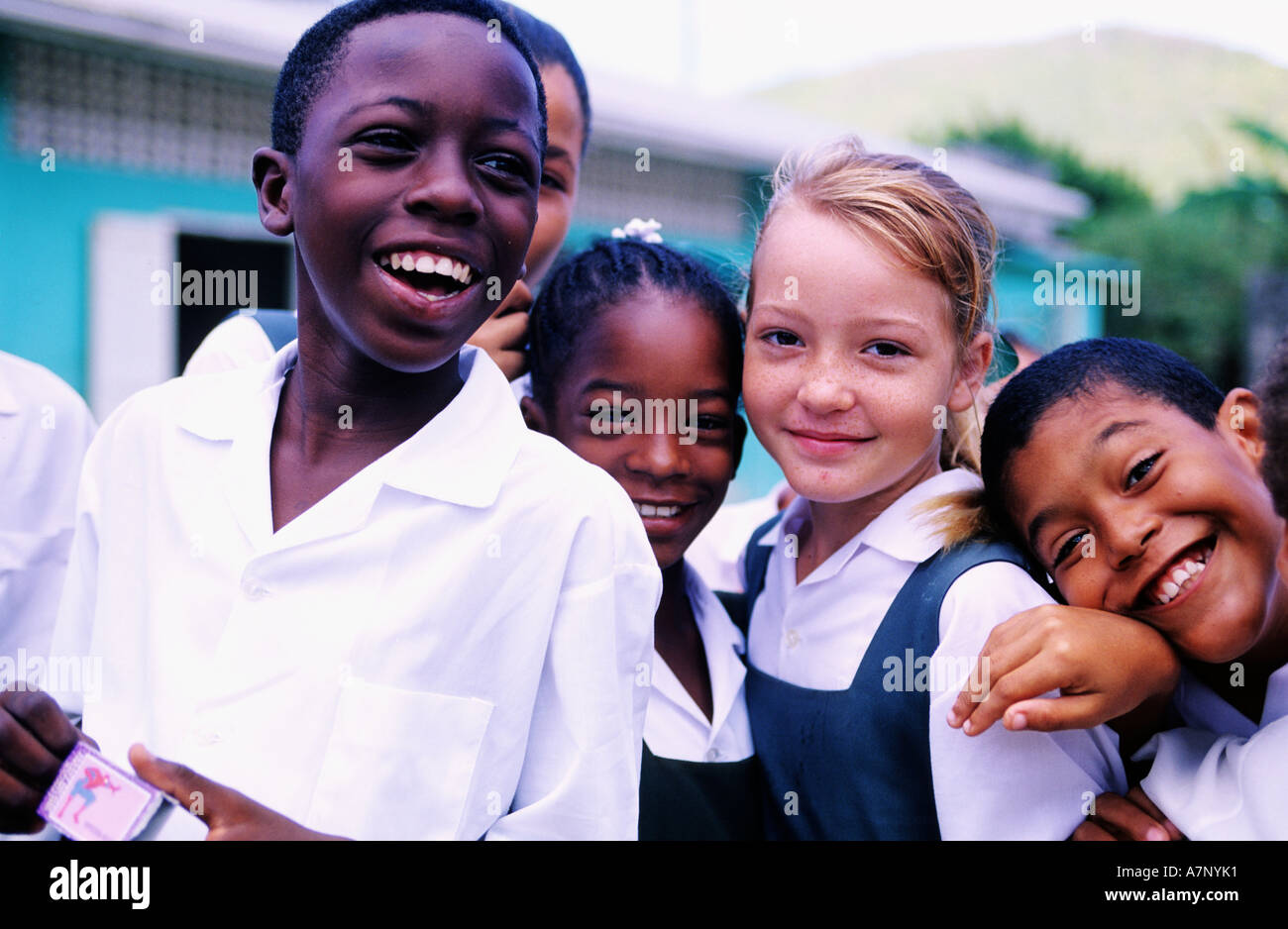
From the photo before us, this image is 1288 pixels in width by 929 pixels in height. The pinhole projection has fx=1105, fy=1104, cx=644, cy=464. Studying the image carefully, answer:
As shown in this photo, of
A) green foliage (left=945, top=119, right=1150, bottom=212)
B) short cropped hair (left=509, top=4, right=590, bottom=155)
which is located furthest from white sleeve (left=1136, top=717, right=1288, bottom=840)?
green foliage (left=945, top=119, right=1150, bottom=212)

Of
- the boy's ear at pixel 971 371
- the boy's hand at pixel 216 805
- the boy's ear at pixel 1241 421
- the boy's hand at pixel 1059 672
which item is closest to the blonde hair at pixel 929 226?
the boy's ear at pixel 971 371

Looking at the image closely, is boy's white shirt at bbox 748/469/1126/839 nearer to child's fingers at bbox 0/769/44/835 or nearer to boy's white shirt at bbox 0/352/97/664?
child's fingers at bbox 0/769/44/835

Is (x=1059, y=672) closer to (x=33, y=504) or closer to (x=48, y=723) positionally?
(x=48, y=723)

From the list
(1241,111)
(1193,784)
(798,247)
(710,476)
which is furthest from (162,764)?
(1241,111)

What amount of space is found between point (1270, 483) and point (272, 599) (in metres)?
1.21

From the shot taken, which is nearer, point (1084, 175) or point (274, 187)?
point (274, 187)

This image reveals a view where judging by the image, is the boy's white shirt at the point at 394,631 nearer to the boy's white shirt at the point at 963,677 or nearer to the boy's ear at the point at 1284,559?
the boy's white shirt at the point at 963,677

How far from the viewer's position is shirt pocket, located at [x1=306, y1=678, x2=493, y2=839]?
4.07 feet

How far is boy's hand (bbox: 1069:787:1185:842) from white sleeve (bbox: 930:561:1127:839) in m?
0.02

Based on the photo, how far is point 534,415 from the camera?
77.0 inches

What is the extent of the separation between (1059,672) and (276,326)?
141 centimetres

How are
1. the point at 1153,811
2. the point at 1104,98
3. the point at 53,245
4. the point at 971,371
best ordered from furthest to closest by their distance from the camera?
the point at 1104,98, the point at 53,245, the point at 971,371, the point at 1153,811

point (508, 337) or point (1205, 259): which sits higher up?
point (508, 337)

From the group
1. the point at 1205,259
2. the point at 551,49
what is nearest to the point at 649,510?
the point at 551,49
